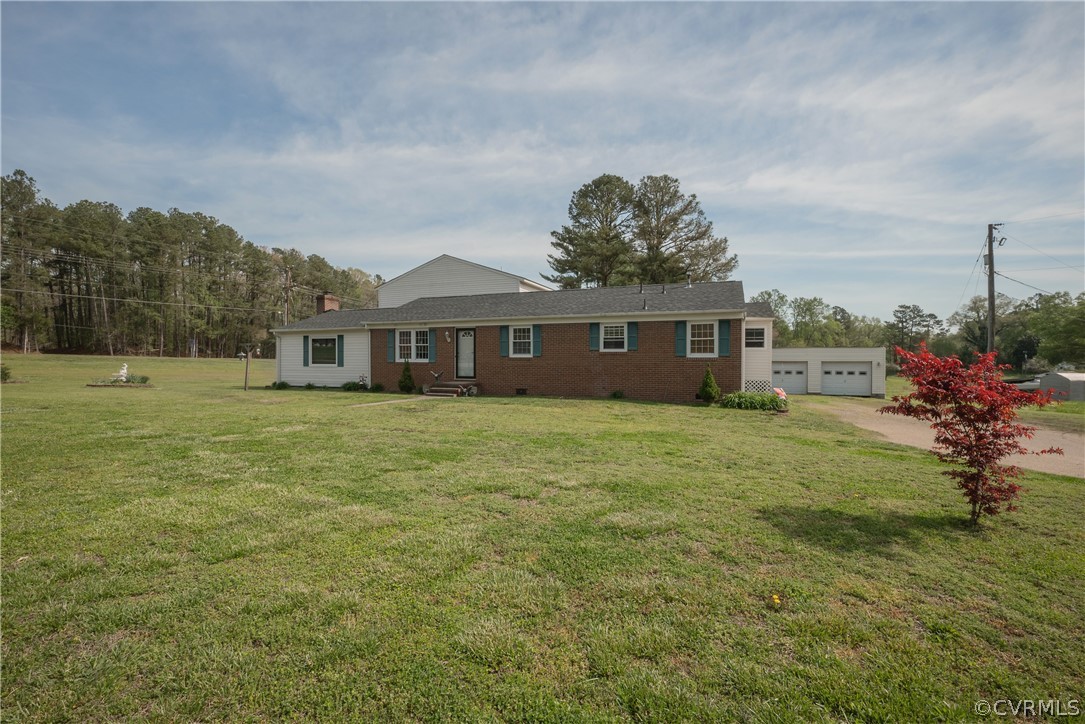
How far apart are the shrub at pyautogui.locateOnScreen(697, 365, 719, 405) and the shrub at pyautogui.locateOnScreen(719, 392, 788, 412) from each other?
0.30 metres

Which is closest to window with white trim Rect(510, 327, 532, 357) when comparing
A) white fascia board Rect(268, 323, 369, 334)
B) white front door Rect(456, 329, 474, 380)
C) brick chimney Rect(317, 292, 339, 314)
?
white front door Rect(456, 329, 474, 380)

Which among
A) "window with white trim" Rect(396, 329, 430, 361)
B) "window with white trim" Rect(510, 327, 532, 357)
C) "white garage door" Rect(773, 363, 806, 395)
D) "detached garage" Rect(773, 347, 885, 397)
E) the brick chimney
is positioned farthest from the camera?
"white garage door" Rect(773, 363, 806, 395)

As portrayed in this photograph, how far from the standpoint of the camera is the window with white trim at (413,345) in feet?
63.7

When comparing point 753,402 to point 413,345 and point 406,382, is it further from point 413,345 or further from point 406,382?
point 413,345

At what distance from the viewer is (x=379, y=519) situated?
4.32 meters

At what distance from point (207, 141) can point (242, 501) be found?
13.6 m

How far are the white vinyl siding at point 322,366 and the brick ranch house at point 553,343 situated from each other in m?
0.05

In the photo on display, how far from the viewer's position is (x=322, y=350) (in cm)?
2172

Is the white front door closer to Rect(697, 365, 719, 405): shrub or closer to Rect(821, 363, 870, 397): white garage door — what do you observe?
Rect(697, 365, 719, 405): shrub

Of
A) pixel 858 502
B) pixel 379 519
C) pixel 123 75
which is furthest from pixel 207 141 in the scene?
pixel 858 502

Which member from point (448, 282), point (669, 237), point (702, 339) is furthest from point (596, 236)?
point (702, 339)

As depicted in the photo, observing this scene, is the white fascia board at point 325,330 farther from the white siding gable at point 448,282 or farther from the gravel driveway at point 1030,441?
the gravel driveway at point 1030,441

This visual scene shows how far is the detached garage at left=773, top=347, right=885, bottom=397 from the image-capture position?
24516 millimetres

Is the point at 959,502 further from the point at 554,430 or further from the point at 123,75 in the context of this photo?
the point at 123,75
